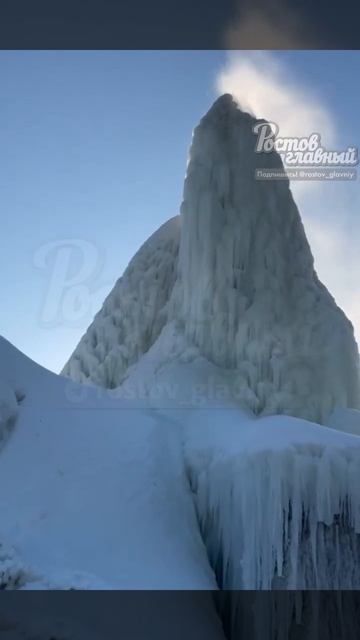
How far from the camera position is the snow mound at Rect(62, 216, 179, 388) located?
19.2 m

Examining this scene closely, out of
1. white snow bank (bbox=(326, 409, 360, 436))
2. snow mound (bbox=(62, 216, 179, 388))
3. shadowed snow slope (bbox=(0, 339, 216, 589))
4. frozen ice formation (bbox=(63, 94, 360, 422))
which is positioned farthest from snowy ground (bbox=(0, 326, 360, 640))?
snow mound (bbox=(62, 216, 179, 388))

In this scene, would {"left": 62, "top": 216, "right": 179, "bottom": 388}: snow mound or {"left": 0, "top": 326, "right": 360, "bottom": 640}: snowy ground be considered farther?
{"left": 62, "top": 216, "right": 179, "bottom": 388}: snow mound

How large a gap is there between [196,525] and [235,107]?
39.2 ft

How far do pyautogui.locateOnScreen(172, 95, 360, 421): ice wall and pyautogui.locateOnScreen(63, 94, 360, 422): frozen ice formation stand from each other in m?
0.03

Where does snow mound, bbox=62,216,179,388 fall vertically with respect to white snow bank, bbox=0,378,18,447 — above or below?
above

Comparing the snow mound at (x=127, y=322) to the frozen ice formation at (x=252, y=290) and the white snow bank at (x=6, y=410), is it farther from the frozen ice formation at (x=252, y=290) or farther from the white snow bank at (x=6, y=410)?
the white snow bank at (x=6, y=410)

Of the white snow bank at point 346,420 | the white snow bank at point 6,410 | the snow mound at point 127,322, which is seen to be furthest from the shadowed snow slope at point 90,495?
the snow mound at point 127,322

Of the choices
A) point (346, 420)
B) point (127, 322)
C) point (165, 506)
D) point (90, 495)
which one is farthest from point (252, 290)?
point (90, 495)

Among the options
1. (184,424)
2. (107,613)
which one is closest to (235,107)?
(184,424)

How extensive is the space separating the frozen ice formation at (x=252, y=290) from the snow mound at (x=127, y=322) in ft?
1.23

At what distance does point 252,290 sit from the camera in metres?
16.8

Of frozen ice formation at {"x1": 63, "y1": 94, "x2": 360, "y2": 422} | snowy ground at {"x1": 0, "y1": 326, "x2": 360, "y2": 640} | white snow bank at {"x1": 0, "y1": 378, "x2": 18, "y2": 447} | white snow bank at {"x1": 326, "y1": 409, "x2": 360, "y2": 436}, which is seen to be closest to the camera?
snowy ground at {"x1": 0, "y1": 326, "x2": 360, "y2": 640}

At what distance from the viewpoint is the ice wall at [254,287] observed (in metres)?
15.9
